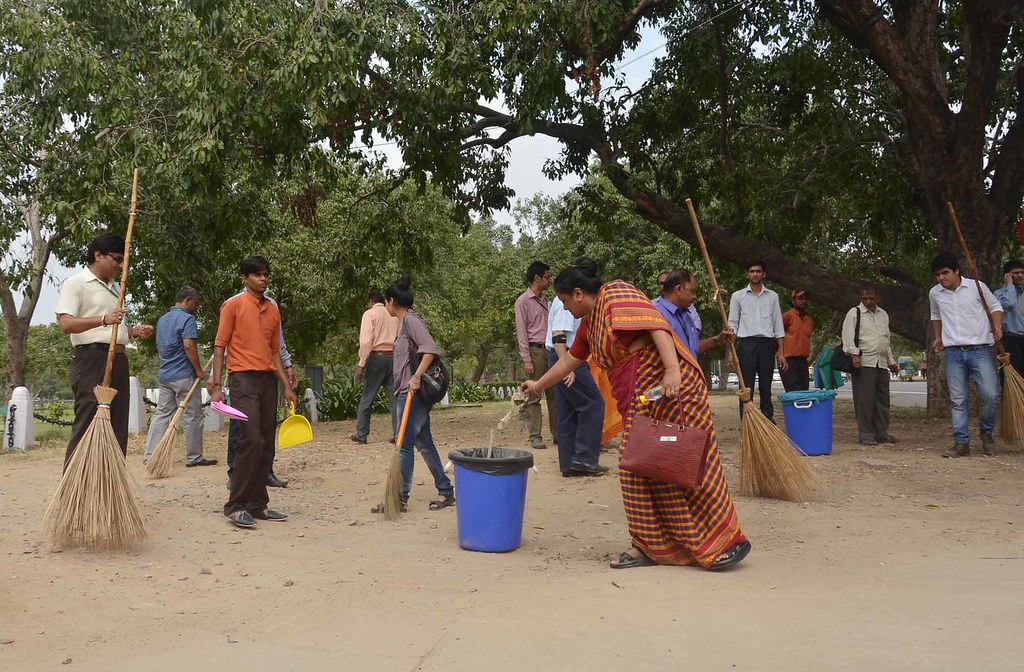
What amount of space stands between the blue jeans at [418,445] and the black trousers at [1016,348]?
6448 mm

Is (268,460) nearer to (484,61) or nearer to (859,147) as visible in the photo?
(484,61)

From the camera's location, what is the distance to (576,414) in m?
7.70

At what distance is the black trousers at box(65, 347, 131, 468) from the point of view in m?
5.38

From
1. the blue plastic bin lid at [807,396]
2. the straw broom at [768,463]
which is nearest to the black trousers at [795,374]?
the blue plastic bin lid at [807,396]

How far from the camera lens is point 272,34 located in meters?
9.23

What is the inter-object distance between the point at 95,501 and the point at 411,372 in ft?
7.18

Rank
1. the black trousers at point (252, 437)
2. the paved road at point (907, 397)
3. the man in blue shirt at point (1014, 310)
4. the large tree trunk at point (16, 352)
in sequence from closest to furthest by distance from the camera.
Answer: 1. the black trousers at point (252, 437)
2. the man in blue shirt at point (1014, 310)
3. the large tree trunk at point (16, 352)
4. the paved road at point (907, 397)

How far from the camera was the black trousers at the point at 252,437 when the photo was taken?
573 centimetres

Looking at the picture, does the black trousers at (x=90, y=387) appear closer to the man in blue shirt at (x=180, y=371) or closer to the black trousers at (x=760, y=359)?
the man in blue shirt at (x=180, y=371)

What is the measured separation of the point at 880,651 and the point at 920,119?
27.4 feet

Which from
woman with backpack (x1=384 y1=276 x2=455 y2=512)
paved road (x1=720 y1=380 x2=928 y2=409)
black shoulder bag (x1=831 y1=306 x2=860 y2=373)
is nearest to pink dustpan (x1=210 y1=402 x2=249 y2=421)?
woman with backpack (x1=384 y1=276 x2=455 y2=512)

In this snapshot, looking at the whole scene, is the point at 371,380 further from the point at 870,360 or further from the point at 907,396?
the point at 907,396

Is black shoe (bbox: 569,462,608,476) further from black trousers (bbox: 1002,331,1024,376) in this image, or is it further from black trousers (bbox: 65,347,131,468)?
black trousers (bbox: 1002,331,1024,376)

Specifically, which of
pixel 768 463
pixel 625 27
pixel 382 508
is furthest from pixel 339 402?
pixel 768 463
